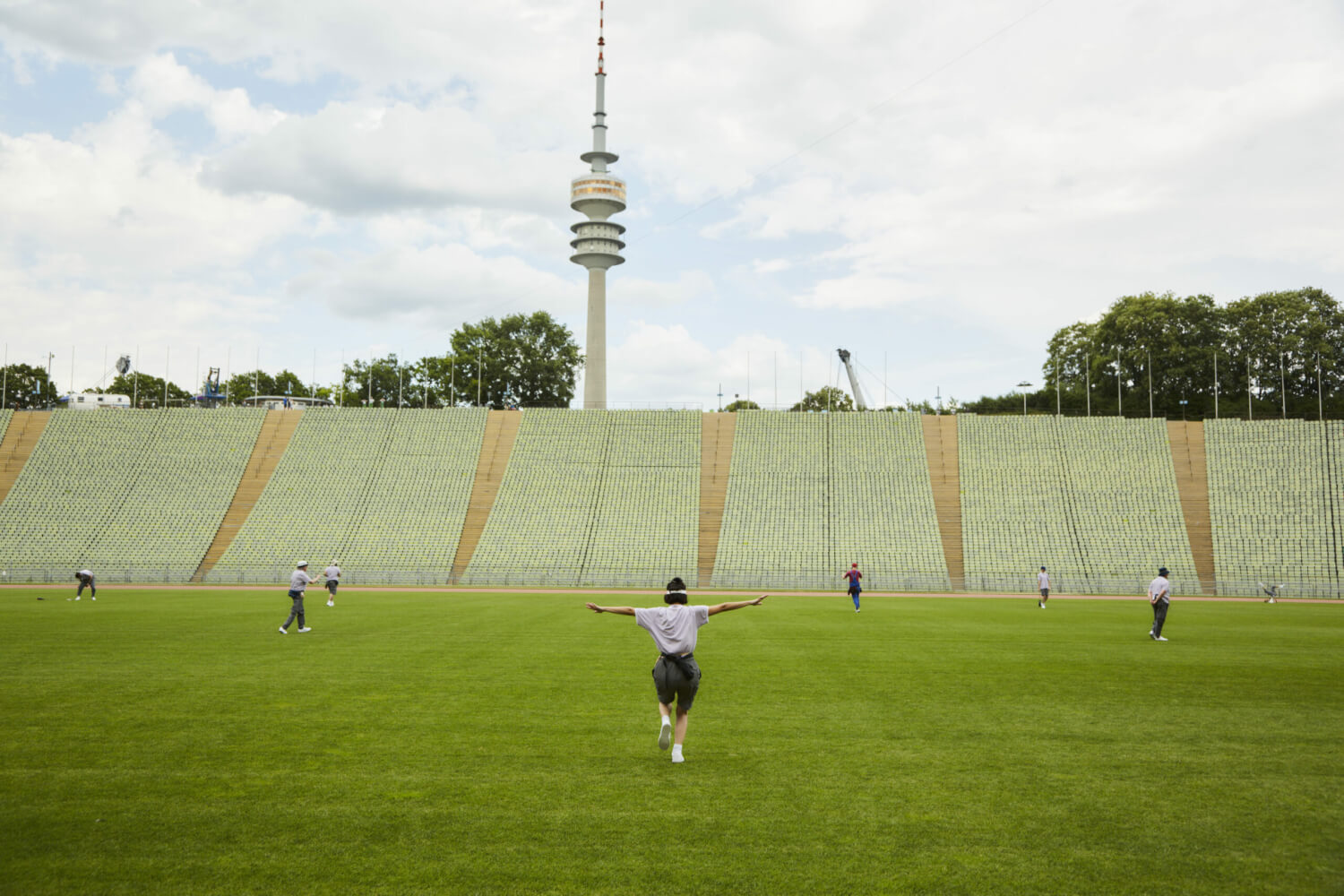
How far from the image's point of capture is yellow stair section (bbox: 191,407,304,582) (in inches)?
2020

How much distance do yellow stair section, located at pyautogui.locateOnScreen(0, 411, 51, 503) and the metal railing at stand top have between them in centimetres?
1369

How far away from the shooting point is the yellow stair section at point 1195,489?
1912 inches

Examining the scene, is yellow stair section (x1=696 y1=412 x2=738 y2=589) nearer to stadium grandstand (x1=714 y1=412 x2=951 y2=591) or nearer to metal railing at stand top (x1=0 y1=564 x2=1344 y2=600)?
stadium grandstand (x1=714 y1=412 x2=951 y2=591)

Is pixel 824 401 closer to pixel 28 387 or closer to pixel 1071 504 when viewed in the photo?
pixel 1071 504

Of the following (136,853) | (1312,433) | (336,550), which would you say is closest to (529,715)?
(136,853)

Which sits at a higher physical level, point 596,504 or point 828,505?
point 596,504

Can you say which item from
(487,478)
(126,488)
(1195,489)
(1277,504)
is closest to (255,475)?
(126,488)

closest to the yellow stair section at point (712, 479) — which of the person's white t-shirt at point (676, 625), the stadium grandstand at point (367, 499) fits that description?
the stadium grandstand at point (367, 499)

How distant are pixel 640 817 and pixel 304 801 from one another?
3264 millimetres

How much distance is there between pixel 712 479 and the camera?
57.7 meters

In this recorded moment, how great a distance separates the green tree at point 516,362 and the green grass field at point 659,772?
75.1m

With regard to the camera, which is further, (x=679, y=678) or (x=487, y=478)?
(x=487, y=478)

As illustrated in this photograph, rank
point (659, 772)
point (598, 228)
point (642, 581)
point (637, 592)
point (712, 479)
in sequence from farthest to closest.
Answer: point (598, 228)
point (712, 479)
point (642, 581)
point (637, 592)
point (659, 772)

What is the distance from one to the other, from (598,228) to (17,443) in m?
48.3
